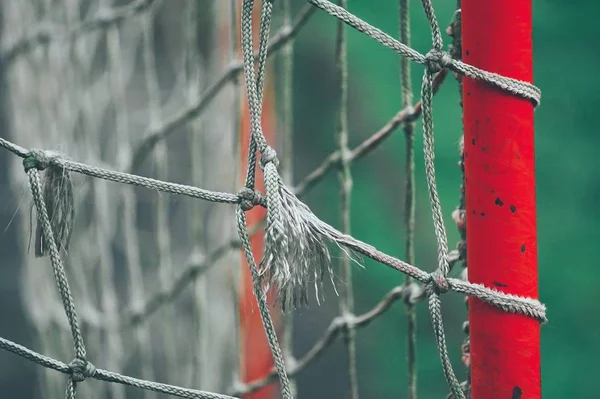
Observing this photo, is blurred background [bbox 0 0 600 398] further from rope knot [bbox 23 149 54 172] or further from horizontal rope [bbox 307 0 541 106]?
horizontal rope [bbox 307 0 541 106]

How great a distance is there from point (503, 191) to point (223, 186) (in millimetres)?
1477

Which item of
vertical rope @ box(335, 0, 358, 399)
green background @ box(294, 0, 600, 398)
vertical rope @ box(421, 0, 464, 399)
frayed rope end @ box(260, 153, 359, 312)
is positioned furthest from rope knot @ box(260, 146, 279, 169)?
green background @ box(294, 0, 600, 398)

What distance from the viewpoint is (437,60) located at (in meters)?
0.53

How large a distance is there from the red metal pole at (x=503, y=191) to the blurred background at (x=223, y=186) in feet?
2.25

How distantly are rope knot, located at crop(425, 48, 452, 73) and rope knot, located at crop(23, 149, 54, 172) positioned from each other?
0.97 ft

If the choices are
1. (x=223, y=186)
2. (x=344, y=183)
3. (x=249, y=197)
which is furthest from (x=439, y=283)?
(x=223, y=186)

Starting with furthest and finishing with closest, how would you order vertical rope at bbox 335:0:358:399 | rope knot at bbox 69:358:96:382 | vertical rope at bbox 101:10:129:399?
vertical rope at bbox 101:10:129:399 < vertical rope at bbox 335:0:358:399 < rope knot at bbox 69:358:96:382

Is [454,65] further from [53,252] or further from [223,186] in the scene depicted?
[223,186]

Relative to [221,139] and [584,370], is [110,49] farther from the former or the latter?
[584,370]

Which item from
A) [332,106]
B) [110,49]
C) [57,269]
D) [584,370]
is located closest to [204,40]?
[332,106]

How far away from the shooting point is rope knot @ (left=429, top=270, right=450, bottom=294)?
20.9 inches

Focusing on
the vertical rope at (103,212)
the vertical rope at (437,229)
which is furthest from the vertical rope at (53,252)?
the vertical rope at (103,212)

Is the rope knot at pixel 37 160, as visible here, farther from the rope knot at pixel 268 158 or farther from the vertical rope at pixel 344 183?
the vertical rope at pixel 344 183

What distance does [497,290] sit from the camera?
512 mm
